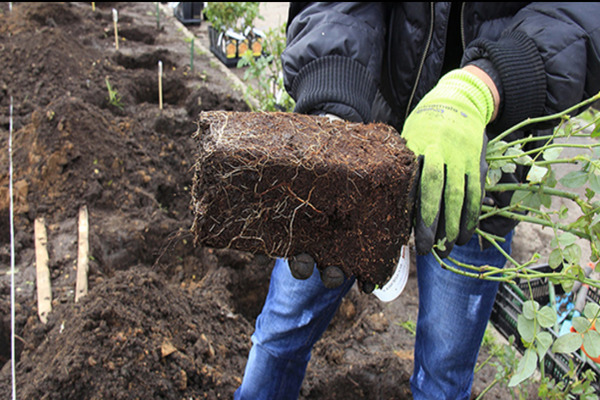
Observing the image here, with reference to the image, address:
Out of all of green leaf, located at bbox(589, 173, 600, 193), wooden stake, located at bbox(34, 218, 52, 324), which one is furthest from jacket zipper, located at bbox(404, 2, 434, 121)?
wooden stake, located at bbox(34, 218, 52, 324)

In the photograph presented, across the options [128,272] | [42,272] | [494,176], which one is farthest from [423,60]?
[42,272]

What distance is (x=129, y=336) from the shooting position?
69.8 inches

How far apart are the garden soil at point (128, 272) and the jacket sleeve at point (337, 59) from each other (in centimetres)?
55

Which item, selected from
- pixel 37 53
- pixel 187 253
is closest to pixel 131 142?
pixel 187 253

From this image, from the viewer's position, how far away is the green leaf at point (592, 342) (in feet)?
3.15

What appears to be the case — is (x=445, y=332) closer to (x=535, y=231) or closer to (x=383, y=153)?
(x=383, y=153)

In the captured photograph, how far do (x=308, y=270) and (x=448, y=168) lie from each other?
430 millimetres

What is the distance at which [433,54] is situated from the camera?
150 centimetres

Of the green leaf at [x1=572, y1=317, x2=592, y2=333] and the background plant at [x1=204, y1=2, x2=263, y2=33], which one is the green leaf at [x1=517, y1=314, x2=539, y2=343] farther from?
the background plant at [x1=204, y1=2, x2=263, y2=33]

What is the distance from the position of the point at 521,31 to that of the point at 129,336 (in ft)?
5.46

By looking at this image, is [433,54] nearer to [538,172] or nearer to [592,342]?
[538,172]

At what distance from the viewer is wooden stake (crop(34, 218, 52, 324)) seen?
2123 mm

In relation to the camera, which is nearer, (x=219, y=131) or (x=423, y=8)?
(x=219, y=131)

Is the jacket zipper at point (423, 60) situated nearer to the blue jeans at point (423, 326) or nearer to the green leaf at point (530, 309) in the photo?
the blue jeans at point (423, 326)
